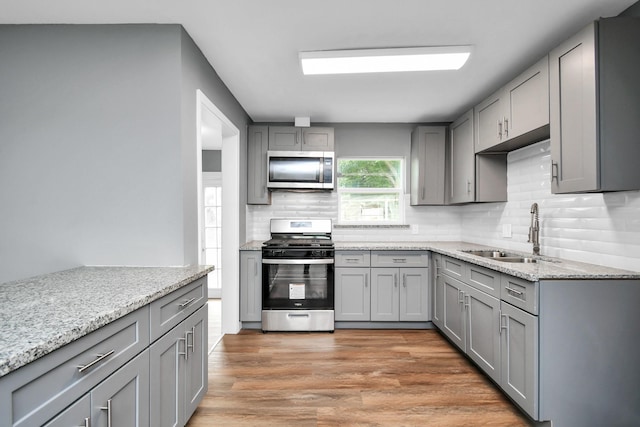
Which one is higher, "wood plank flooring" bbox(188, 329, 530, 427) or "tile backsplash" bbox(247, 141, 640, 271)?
"tile backsplash" bbox(247, 141, 640, 271)

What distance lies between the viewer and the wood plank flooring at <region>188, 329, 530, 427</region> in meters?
2.00

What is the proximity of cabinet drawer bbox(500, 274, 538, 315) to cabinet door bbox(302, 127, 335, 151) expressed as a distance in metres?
2.37

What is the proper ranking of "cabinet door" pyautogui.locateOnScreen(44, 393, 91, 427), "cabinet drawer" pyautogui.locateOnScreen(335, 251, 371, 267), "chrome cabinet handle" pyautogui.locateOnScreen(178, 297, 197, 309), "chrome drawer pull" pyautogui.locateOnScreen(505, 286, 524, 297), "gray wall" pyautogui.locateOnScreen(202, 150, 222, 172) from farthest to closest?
"gray wall" pyautogui.locateOnScreen(202, 150, 222, 172), "cabinet drawer" pyautogui.locateOnScreen(335, 251, 371, 267), "chrome drawer pull" pyautogui.locateOnScreen(505, 286, 524, 297), "chrome cabinet handle" pyautogui.locateOnScreen(178, 297, 197, 309), "cabinet door" pyautogui.locateOnScreen(44, 393, 91, 427)

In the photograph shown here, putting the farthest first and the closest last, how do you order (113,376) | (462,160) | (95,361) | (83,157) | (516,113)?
(462,160) < (516,113) < (83,157) < (113,376) < (95,361)

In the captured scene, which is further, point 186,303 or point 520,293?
point 520,293

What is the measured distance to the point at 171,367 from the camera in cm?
160

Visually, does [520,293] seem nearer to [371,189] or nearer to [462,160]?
[462,160]

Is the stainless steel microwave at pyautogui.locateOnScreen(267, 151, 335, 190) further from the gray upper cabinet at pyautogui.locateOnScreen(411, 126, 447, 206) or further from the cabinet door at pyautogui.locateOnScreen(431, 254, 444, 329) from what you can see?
the cabinet door at pyautogui.locateOnScreen(431, 254, 444, 329)

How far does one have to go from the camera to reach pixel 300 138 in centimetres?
380

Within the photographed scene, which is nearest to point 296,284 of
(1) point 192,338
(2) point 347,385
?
(2) point 347,385

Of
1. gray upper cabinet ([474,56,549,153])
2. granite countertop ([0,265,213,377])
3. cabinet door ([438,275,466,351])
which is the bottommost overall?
cabinet door ([438,275,466,351])

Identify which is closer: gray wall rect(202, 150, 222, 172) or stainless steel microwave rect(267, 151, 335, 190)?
stainless steel microwave rect(267, 151, 335, 190)

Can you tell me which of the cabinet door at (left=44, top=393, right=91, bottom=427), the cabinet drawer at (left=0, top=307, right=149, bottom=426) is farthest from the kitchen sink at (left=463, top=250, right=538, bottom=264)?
the cabinet door at (left=44, top=393, right=91, bottom=427)

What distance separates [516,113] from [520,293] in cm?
142
